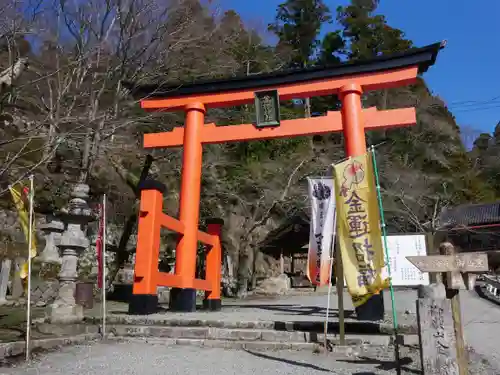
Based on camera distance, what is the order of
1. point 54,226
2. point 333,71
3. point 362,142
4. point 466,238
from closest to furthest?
1. point 362,142
2. point 333,71
3. point 54,226
4. point 466,238

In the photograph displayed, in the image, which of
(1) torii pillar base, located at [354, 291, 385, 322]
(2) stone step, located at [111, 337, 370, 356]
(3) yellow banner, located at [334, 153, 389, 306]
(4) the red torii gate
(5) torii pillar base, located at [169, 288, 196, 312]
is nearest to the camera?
(3) yellow banner, located at [334, 153, 389, 306]

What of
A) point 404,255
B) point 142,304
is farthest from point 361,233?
point 404,255

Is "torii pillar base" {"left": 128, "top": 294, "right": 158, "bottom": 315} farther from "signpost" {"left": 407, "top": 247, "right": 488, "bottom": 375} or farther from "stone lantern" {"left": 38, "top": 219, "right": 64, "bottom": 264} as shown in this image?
"stone lantern" {"left": 38, "top": 219, "right": 64, "bottom": 264}

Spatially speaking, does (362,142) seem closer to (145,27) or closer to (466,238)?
(145,27)

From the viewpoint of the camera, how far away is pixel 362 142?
788 cm

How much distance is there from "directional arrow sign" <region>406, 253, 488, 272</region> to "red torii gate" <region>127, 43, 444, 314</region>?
4.27 meters

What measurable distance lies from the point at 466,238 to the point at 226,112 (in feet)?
62.5

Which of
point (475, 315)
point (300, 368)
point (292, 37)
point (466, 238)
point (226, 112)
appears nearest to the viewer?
point (300, 368)

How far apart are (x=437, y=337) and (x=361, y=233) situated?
4.12 ft

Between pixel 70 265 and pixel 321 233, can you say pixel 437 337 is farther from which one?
pixel 70 265

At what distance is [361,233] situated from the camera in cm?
438

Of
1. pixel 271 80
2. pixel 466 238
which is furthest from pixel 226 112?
pixel 466 238

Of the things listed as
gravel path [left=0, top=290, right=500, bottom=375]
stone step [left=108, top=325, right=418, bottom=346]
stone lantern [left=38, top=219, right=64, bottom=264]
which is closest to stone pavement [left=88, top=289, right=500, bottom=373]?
gravel path [left=0, top=290, right=500, bottom=375]

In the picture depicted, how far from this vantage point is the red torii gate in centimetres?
727
